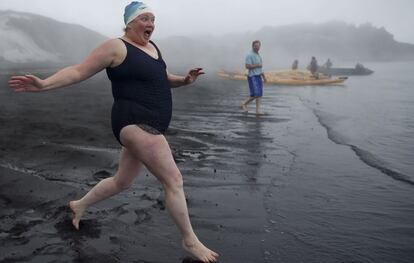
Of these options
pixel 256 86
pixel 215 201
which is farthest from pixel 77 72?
pixel 256 86

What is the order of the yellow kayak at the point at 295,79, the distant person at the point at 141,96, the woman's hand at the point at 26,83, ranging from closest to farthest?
the woman's hand at the point at 26,83
the distant person at the point at 141,96
the yellow kayak at the point at 295,79

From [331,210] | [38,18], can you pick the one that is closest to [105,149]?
[331,210]

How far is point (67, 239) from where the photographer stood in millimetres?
3842

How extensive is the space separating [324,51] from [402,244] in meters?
186

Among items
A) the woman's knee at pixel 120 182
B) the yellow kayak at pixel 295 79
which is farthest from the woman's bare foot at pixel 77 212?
the yellow kayak at pixel 295 79

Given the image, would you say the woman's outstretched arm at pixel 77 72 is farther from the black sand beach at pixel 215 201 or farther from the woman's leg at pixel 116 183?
the black sand beach at pixel 215 201

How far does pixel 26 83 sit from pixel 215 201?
2.52 metres

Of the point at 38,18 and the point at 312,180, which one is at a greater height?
the point at 38,18

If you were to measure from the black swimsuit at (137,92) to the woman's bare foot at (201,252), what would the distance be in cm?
96

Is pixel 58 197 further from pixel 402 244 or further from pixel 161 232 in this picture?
pixel 402 244

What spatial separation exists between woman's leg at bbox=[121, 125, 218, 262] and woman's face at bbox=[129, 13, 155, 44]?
0.76 meters

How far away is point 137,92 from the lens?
3.57 meters

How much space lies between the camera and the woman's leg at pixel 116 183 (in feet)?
13.1

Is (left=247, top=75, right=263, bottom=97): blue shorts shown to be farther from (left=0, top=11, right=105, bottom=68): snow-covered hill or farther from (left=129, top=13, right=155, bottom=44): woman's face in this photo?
(left=0, top=11, right=105, bottom=68): snow-covered hill
